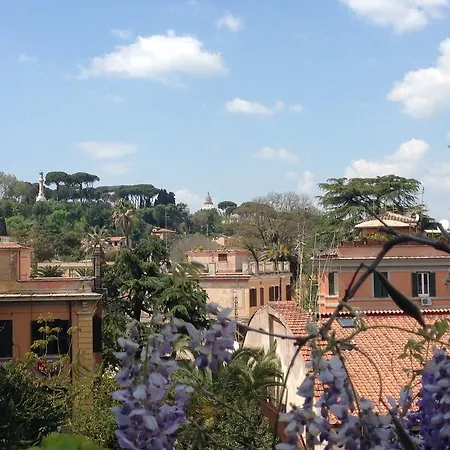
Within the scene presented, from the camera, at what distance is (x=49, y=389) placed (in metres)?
16.2

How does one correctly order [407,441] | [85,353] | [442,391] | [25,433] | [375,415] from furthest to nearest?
[85,353] → [25,433] → [442,391] → [375,415] → [407,441]

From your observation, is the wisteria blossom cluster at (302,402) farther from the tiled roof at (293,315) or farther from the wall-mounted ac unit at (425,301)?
the wall-mounted ac unit at (425,301)

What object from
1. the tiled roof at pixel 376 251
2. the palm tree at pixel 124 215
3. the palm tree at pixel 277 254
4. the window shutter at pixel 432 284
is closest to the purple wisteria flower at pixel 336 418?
the tiled roof at pixel 376 251

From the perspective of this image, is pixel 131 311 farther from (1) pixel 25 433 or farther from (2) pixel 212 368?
(2) pixel 212 368

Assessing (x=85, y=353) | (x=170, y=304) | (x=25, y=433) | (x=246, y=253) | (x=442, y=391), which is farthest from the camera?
(x=246, y=253)

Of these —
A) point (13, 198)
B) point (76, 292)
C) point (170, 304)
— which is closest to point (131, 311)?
point (170, 304)

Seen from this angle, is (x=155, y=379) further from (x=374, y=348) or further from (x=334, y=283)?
(x=334, y=283)

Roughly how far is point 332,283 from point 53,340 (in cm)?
1164

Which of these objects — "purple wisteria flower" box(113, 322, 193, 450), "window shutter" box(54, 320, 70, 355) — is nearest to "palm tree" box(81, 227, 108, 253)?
"window shutter" box(54, 320, 70, 355)

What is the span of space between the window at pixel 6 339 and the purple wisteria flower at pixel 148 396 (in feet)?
65.0

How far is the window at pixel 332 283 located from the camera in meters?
28.3

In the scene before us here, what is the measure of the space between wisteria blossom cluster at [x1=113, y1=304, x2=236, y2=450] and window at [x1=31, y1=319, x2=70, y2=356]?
1903cm

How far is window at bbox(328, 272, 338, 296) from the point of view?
28312mm

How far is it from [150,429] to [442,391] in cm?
86
